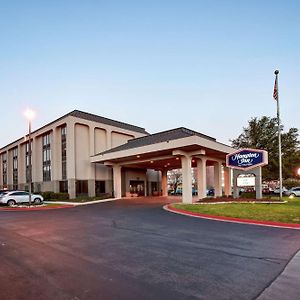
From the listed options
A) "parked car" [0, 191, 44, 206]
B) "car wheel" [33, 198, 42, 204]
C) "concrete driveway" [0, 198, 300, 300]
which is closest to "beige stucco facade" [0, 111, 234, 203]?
"car wheel" [33, 198, 42, 204]

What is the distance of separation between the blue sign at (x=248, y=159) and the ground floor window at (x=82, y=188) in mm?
20155

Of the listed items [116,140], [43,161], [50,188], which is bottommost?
[50,188]

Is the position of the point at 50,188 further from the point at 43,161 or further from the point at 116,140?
the point at 116,140

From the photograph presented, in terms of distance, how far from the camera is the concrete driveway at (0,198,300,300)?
5023 millimetres

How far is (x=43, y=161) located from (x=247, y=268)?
4161 centimetres

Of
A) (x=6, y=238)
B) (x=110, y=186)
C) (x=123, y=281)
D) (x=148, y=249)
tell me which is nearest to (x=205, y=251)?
(x=148, y=249)

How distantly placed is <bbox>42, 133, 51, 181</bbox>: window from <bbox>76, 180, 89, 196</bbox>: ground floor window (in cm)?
692

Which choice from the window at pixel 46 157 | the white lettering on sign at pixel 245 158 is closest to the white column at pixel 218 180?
the white lettering on sign at pixel 245 158

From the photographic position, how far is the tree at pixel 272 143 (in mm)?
42125

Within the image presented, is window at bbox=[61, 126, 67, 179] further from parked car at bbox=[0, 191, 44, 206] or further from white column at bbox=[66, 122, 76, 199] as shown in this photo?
parked car at bbox=[0, 191, 44, 206]

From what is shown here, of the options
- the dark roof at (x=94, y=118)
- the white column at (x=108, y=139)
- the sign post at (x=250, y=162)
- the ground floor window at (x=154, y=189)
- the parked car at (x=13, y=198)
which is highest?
the dark roof at (x=94, y=118)

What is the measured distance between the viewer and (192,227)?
12.4 metres

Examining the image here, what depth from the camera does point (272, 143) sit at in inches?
1676

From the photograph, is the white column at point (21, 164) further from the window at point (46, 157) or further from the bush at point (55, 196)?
the bush at point (55, 196)
